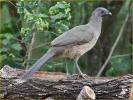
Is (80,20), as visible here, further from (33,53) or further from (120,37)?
(33,53)

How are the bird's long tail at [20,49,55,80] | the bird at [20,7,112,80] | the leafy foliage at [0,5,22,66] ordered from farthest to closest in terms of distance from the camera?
the leafy foliage at [0,5,22,66] < the bird at [20,7,112,80] < the bird's long tail at [20,49,55,80]

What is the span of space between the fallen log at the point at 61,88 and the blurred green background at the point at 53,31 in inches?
53.4

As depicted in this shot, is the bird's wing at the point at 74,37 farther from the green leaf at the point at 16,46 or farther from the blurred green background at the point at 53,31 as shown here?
the green leaf at the point at 16,46

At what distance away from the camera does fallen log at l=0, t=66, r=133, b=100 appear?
5.95 meters

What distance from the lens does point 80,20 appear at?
10.7m

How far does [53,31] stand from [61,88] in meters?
2.10

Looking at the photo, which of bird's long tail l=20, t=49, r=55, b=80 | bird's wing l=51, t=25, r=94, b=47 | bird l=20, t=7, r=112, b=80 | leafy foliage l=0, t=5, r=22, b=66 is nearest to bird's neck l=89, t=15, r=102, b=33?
bird l=20, t=7, r=112, b=80

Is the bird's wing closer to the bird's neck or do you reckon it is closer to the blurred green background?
the bird's neck

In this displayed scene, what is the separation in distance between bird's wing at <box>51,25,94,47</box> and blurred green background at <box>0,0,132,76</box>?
469 millimetres

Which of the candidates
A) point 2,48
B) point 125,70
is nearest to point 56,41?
point 2,48

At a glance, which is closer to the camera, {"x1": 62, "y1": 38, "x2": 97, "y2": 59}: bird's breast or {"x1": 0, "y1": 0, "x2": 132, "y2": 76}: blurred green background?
{"x1": 62, "y1": 38, "x2": 97, "y2": 59}: bird's breast

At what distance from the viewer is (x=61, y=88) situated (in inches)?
237

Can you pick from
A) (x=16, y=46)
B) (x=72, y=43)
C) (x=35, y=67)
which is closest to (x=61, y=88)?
(x=35, y=67)

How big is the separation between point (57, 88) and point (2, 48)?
2.49 m
